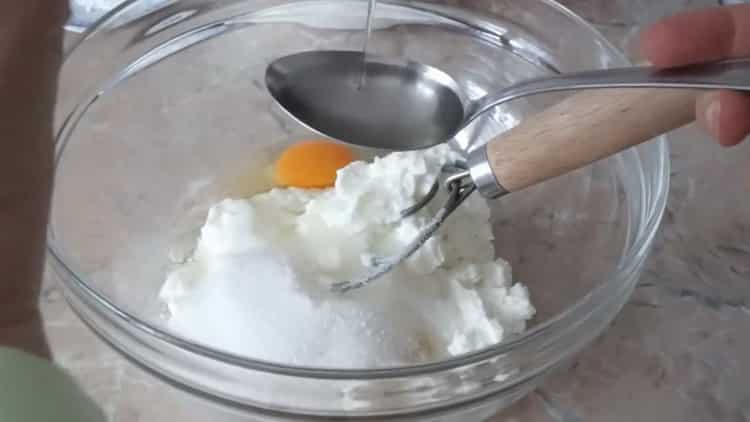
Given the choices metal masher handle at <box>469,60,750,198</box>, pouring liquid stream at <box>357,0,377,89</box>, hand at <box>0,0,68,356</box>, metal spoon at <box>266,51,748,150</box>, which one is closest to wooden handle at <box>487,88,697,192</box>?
metal masher handle at <box>469,60,750,198</box>

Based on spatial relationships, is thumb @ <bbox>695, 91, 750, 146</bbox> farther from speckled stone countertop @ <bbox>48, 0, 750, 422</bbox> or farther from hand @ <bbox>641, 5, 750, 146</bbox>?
speckled stone countertop @ <bbox>48, 0, 750, 422</bbox>

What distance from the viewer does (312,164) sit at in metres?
0.89

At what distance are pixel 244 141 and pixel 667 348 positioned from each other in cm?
46

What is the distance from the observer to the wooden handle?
63 cm

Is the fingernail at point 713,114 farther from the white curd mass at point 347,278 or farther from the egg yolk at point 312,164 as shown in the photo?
the egg yolk at point 312,164

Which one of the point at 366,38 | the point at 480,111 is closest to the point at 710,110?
the point at 480,111

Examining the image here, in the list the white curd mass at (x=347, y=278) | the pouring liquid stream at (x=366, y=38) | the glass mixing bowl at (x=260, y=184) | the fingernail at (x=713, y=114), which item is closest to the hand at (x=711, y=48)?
the fingernail at (x=713, y=114)

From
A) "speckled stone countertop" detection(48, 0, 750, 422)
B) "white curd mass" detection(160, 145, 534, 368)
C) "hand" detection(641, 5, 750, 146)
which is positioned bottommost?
"speckled stone countertop" detection(48, 0, 750, 422)

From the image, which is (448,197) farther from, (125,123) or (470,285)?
(125,123)

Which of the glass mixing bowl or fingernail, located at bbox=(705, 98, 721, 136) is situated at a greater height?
fingernail, located at bbox=(705, 98, 721, 136)

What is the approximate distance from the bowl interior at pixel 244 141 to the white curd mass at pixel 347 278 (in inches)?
2.4

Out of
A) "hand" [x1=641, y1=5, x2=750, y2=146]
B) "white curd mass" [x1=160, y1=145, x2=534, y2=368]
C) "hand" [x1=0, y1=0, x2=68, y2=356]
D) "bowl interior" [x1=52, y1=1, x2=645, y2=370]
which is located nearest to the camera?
"hand" [x1=0, y1=0, x2=68, y2=356]

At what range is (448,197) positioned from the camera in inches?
30.6

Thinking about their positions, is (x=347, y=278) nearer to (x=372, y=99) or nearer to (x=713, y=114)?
(x=372, y=99)
